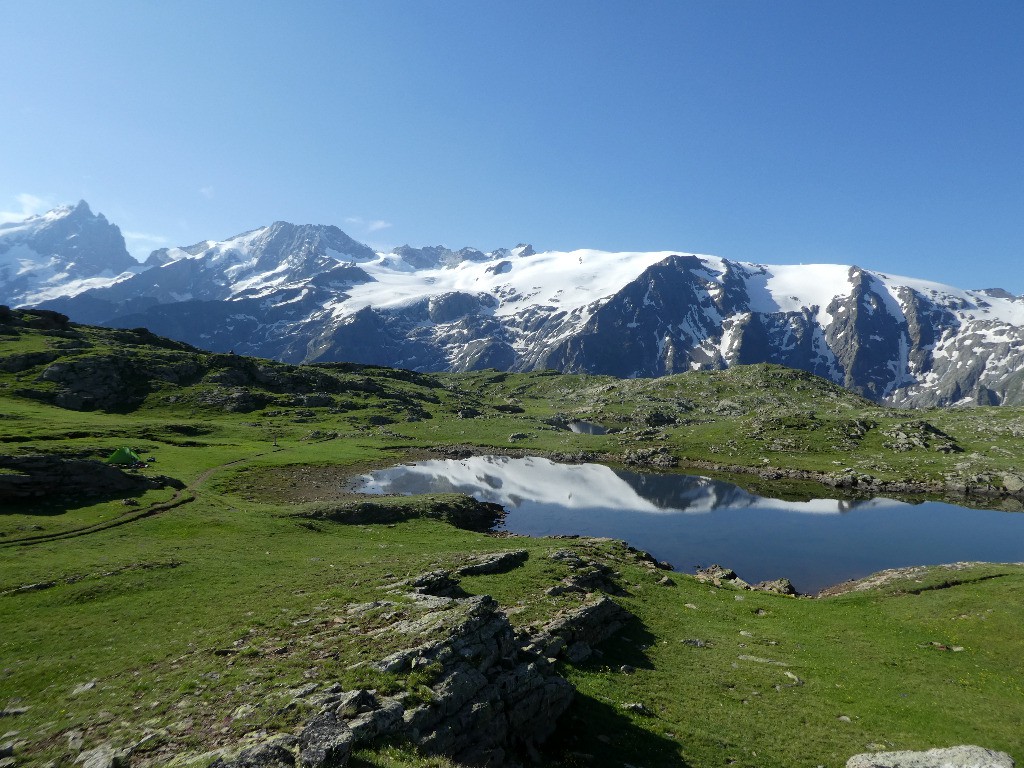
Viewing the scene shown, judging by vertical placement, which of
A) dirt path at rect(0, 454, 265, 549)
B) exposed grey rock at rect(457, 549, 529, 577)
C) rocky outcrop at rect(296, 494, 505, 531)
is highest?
dirt path at rect(0, 454, 265, 549)

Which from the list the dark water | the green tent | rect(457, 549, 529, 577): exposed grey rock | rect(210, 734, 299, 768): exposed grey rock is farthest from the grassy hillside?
the dark water

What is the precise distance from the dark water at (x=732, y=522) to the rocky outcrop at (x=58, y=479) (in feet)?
120

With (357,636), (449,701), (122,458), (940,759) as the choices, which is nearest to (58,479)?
(122,458)

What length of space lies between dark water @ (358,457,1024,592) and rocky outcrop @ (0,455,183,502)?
3652 centimetres

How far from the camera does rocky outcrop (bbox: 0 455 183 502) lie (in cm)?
4828

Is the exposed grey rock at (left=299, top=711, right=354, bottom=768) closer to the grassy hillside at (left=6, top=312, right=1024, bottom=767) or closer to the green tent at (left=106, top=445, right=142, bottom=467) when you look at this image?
the grassy hillside at (left=6, top=312, right=1024, bottom=767)

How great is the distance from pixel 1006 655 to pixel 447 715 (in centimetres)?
3883

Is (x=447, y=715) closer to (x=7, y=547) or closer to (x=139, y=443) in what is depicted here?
(x=7, y=547)

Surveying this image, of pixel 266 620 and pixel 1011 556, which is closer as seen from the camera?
pixel 266 620

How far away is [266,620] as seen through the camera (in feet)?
94.1

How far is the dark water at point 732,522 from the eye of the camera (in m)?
67.0

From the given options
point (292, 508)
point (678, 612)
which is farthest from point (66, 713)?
point (292, 508)

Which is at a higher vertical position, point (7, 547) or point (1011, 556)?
point (7, 547)

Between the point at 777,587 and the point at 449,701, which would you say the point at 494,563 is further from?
the point at 777,587
